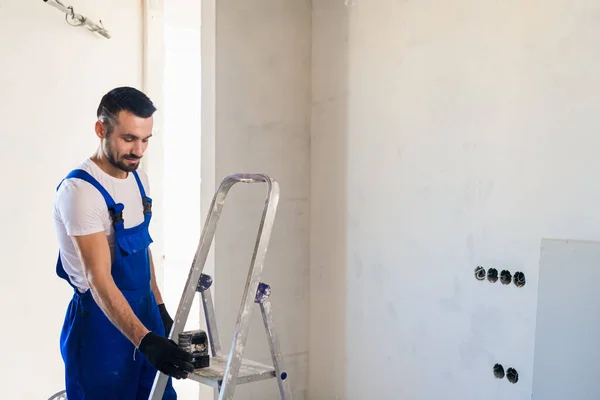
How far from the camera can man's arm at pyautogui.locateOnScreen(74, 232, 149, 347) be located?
1911 mm

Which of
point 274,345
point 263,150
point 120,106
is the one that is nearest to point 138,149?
point 120,106

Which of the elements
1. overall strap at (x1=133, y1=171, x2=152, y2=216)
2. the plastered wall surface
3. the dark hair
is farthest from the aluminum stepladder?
the plastered wall surface

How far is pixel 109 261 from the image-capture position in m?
1.98

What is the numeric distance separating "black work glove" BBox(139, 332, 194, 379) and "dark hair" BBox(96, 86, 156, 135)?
2.35ft

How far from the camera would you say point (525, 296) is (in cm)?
258

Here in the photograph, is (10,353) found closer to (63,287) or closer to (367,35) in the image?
(63,287)

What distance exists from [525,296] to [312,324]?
146 centimetres

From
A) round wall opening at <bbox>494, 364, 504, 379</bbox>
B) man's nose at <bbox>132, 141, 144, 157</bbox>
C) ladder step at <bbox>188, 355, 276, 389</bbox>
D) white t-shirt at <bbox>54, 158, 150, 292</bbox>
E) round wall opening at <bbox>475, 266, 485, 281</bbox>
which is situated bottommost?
round wall opening at <bbox>494, 364, 504, 379</bbox>

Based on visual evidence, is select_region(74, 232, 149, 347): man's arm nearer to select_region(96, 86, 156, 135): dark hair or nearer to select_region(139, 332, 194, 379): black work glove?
select_region(139, 332, 194, 379): black work glove

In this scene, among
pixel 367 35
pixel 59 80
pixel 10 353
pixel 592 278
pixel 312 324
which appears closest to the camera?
pixel 592 278

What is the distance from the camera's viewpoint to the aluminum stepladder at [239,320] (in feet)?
6.12

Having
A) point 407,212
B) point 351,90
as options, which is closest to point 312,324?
point 407,212

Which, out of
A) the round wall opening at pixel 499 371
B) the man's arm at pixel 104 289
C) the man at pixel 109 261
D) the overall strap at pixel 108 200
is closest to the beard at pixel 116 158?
the man at pixel 109 261

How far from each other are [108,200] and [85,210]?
0.10 metres
